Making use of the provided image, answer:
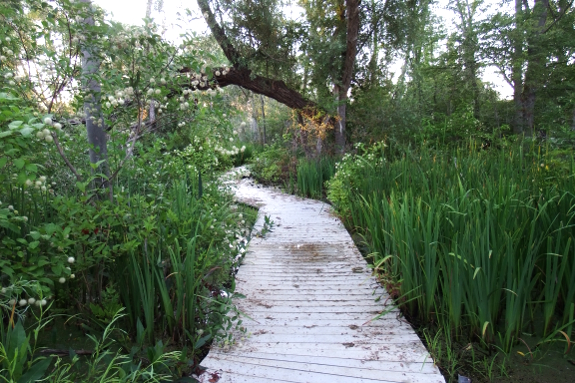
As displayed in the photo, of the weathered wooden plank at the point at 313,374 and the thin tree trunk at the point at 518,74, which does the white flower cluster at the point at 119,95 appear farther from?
the thin tree trunk at the point at 518,74

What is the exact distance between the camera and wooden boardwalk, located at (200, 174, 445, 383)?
68.6 inches

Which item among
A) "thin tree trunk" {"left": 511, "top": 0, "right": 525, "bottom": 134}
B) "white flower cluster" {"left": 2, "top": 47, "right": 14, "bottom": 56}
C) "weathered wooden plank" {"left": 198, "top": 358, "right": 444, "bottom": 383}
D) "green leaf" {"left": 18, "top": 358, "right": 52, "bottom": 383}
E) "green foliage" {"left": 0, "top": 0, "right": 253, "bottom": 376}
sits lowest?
"weathered wooden plank" {"left": 198, "top": 358, "right": 444, "bottom": 383}

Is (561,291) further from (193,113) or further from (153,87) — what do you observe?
(153,87)

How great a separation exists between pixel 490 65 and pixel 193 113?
8643 millimetres

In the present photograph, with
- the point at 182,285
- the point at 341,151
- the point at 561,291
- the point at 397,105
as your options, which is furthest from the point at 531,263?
the point at 397,105

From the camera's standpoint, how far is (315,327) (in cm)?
217

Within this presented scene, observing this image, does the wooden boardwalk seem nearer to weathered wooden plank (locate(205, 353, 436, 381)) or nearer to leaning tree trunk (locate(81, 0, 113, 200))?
weathered wooden plank (locate(205, 353, 436, 381))

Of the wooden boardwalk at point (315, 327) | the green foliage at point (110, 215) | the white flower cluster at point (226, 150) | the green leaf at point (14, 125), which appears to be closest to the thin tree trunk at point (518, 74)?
the wooden boardwalk at point (315, 327)

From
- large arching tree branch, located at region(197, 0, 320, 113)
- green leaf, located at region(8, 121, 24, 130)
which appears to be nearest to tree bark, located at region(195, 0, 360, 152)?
large arching tree branch, located at region(197, 0, 320, 113)

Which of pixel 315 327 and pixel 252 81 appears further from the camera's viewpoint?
pixel 252 81

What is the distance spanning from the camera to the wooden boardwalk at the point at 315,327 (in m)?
1.74

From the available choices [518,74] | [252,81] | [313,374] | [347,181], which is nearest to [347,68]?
[252,81]

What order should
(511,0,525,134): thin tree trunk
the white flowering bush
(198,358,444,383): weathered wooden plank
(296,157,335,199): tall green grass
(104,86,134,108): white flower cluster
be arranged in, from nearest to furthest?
(198,358,444,383): weathered wooden plank
(104,86,134,108): white flower cluster
the white flowering bush
(296,157,335,199): tall green grass
(511,0,525,134): thin tree trunk

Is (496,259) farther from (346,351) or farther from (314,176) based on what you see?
(314,176)
